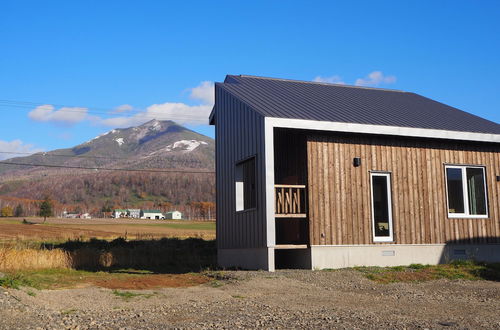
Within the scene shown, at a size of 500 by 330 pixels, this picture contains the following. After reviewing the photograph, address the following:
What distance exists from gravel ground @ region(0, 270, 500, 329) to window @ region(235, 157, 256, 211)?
3.76m

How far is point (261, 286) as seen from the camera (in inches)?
390

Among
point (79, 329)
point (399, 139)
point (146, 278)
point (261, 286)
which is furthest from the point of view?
point (399, 139)

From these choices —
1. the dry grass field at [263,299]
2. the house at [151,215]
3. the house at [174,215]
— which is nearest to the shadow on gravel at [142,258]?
the dry grass field at [263,299]

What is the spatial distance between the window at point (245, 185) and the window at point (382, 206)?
10.4 ft

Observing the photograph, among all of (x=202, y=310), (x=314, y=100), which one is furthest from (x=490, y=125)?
(x=202, y=310)

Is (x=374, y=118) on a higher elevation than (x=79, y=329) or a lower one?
higher

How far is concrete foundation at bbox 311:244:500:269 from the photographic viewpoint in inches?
499

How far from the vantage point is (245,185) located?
49.1ft

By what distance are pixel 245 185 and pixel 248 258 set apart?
2230 millimetres

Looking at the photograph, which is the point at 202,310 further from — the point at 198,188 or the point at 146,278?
the point at 198,188

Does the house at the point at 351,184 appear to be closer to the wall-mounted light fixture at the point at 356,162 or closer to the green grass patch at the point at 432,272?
the wall-mounted light fixture at the point at 356,162

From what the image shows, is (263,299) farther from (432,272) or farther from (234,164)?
(234,164)

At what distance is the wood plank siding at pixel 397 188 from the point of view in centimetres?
1294

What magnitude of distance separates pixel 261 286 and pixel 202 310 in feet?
9.15
